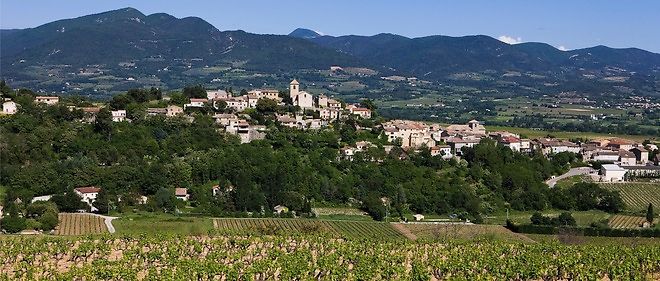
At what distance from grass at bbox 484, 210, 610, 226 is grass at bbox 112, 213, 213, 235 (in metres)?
16.0

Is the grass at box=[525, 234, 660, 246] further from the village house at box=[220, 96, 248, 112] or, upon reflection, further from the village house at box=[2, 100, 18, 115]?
the village house at box=[2, 100, 18, 115]

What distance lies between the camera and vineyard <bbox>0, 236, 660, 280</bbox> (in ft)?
75.3

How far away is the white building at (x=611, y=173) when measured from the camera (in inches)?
2028

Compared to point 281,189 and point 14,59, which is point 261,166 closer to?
point 281,189

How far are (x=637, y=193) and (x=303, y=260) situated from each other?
32.3m

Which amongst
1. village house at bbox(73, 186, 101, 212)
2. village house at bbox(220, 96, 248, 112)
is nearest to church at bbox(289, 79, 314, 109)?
village house at bbox(220, 96, 248, 112)

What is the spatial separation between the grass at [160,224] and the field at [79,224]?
78 centimetres

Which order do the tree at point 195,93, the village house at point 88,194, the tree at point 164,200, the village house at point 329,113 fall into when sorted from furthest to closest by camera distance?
the tree at point 195,93, the village house at point 329,113, the tree at point 164,200, the village house at point 88,194

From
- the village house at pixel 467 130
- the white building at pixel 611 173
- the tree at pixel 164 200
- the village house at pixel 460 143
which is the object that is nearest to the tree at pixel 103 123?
the tree at pixel 164 200

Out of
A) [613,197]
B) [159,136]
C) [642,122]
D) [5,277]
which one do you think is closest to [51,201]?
[159,136]

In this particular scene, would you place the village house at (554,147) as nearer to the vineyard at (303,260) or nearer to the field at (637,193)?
the field at (637,193)

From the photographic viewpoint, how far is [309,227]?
34000mm

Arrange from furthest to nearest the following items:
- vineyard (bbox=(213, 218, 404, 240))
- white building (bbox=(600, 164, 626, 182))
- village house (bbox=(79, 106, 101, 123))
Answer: white building (bbox=(600, 164, 626, 182)) → village house (bbox=(79, 106, 101, 123)) → vineyard (bbox=(213, 218, 404, 240))

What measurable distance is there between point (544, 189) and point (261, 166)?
59.8 ft
